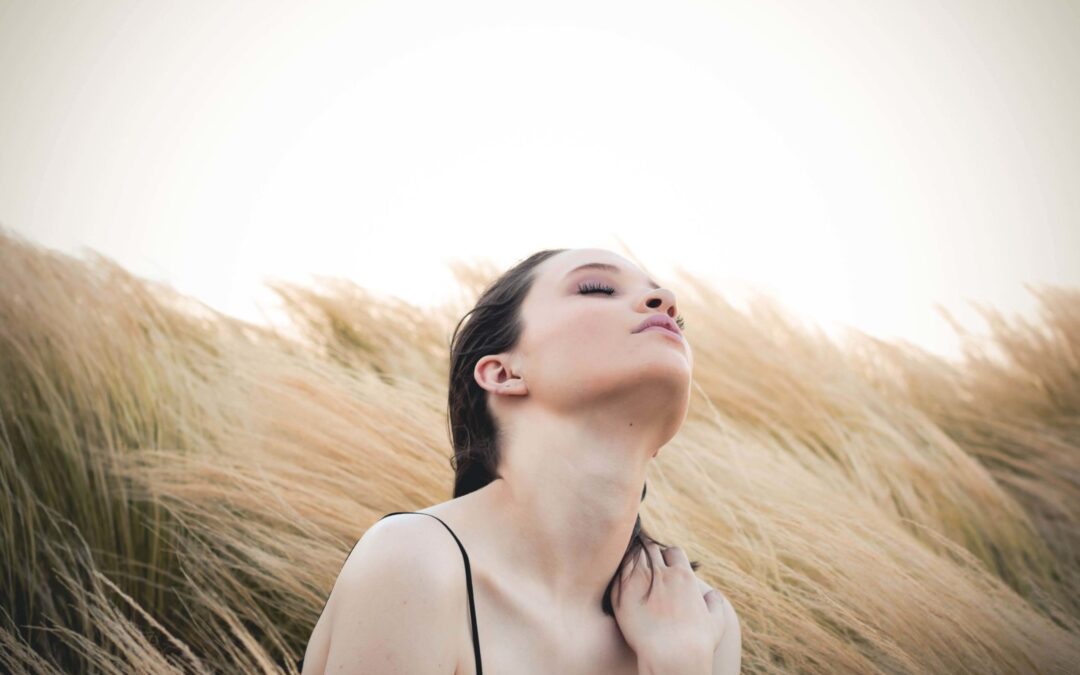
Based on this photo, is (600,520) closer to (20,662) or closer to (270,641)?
(270,641)

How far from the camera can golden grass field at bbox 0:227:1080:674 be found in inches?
89.0

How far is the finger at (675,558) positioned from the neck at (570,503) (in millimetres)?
184

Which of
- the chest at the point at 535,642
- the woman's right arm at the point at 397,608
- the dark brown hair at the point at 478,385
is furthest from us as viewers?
the dark brown hair at the point at 478,385

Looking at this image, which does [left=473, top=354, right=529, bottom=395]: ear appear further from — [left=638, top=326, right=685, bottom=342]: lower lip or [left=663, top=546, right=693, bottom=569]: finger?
[left=663, top=546, right=693, bottom=569]: finger

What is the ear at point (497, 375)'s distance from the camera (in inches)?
71.2

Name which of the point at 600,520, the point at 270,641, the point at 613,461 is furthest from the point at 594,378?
the point at 270,641

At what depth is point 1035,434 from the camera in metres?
3.47

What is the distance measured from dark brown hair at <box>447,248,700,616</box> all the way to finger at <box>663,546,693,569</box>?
6 cm

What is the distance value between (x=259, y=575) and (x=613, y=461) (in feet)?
3.99

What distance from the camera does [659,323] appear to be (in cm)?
174

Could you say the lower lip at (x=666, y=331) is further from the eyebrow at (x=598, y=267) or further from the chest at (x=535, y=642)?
the chest at (x=535, y=642)

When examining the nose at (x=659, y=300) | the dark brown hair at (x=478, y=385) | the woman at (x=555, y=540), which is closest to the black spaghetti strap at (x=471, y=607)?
the woman at (x=555, y=540)

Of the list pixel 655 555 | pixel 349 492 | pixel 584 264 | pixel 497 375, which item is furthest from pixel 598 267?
pixel 349 492

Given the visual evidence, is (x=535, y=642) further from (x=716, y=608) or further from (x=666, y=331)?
(x=666, y=331)
